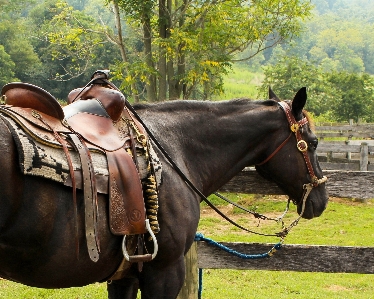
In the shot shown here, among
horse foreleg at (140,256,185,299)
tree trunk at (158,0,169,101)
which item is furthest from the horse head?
tree trunk at (158,0,169,101)

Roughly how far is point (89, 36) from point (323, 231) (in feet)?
25.8

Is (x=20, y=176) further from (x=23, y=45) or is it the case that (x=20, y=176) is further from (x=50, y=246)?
(x=23, y=45)

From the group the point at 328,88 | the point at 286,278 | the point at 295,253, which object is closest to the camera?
the point at 295,253

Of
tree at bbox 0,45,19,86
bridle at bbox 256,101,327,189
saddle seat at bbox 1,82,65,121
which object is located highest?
saddle seat at bbox 1,82,65,121

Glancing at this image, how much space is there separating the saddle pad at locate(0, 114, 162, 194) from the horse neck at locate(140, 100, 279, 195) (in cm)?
73

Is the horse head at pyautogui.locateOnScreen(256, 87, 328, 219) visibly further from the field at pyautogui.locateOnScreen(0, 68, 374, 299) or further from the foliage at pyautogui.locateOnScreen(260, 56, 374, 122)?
the foliage at pyautogui.locateOnScreen(260, 56, 374, 122)

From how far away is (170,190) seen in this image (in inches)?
113

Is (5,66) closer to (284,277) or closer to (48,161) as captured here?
(284,277)

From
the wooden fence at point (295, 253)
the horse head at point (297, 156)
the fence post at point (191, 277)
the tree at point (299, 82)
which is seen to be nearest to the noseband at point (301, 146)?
the horse head at point (297, 156)

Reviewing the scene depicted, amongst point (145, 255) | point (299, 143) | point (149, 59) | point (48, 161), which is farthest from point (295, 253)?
point (149, 59)

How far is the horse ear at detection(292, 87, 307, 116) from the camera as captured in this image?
11.3 ft

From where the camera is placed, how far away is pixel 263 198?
11.5 m

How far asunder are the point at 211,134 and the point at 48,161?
145 centimetres

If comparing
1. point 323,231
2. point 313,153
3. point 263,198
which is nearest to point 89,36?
point 263,198
